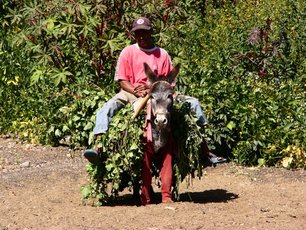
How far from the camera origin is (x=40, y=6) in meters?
11.9

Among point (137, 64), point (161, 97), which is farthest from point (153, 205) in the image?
point (137, 64)

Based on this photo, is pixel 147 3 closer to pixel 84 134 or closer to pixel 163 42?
pixel 163 42

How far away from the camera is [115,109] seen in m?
8.85

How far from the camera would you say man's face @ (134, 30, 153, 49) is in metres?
8.91

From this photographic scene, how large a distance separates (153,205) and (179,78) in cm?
307

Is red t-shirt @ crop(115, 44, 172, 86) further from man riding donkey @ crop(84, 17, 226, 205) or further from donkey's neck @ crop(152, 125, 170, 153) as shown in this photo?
donkey's neck @ crop(152, 125, 170, 153)

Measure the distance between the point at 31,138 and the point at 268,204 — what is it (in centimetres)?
526

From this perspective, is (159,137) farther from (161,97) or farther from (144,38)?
(144,38)

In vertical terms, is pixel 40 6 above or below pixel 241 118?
above

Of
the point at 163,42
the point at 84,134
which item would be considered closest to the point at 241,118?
the point at 163,42

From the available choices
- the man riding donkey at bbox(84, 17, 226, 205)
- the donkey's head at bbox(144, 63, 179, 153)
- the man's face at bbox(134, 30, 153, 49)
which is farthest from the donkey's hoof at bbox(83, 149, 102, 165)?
the man's face at bbox(134, 30, 153, 49)

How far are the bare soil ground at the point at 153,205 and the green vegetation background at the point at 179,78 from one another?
0.46 metres

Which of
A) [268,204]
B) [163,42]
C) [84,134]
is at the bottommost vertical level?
[268,204]

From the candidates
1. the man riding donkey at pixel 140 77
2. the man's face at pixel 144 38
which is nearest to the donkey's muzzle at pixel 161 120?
the man riding donkey at pixel 140 77
